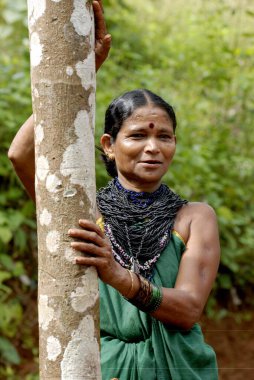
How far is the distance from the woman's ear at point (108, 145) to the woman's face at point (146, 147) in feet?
0.30

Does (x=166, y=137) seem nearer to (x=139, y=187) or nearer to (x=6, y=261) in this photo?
(x=139, y=187)

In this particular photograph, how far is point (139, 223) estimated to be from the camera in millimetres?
2498

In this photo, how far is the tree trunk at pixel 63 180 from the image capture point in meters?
1.93

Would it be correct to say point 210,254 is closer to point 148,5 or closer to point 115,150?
point 115,150

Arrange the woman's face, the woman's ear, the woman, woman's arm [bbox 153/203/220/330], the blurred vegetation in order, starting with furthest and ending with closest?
the blurred vegetation, the woman's ear, the woman's face, the woman, woman's arm [bbox 153/203/220/330]

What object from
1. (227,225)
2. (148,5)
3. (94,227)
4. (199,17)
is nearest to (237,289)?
(227,225)

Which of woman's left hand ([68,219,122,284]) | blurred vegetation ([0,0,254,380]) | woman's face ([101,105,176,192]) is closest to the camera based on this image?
woman's left hand ([68,219,122,284])

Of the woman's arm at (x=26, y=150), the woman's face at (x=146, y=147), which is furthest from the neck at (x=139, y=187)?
the woman's arm at (x=26, y=150)

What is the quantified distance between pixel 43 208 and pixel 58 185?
0.08 meters

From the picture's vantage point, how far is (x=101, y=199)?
8.54ft

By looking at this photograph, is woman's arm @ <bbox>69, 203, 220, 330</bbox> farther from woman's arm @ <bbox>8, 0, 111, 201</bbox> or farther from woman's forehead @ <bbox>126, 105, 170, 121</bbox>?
woman's arm @ <bbox>8, 0, 111, 201</bbox>

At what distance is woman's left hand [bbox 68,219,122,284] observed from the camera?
6.30ft

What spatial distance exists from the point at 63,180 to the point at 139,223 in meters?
0.60

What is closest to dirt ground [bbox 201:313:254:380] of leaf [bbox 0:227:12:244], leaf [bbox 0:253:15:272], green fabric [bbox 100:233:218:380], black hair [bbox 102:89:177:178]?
leaf [bbox 0:253:15:272]
